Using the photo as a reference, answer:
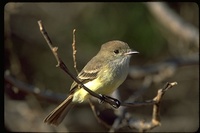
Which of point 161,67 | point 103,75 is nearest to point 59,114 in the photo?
point 103,75

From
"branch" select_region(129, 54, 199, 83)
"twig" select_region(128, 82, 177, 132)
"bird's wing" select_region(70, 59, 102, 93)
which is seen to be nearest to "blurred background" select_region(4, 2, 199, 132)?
"branch" select_region(129, 54, 199, 83)

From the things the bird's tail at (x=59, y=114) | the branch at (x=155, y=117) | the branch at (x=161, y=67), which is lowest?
the branch at (x=161, y=67)

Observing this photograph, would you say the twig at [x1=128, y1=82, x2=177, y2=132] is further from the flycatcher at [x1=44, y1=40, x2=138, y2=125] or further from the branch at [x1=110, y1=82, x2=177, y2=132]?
the flycatcher at [x1=44, y1=40, x2=138, y2=125]

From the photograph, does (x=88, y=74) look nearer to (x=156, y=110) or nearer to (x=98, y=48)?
(x=156, y=110)

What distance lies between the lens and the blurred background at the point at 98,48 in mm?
5641

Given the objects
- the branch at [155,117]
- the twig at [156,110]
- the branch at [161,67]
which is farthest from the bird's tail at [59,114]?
the branch at [161,67]

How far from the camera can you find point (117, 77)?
3273 mm

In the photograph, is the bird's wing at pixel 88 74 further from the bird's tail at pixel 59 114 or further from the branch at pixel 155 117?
the branch at pixel 155 117

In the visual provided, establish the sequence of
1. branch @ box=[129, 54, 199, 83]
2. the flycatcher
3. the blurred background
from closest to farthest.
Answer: the flycatcher → branch @ box=[129, 54, 199, 83] → the blurred background

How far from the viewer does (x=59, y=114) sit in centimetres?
356

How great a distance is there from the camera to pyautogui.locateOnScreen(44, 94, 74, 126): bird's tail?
3.48 meters

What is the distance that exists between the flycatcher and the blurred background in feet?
6.07

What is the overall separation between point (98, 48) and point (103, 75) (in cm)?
248

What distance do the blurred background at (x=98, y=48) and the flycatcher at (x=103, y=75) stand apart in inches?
72.8
